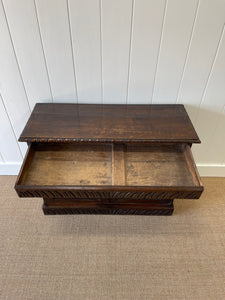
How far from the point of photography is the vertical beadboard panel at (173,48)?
0.84 meters

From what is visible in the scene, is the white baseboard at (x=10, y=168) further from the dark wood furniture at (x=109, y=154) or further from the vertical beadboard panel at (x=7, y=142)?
the dark wood furniture at (x=109, y=154)

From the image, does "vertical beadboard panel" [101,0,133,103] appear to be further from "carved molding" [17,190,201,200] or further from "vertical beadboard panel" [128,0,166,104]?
"carved molding" [17,190,201,200]

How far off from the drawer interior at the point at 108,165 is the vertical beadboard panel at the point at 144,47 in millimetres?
300

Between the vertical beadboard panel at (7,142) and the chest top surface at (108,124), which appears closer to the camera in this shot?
the chest top surface at (108,124)

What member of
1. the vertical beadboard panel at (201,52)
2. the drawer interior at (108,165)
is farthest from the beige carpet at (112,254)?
the vertical beadboard panel at (201,52)

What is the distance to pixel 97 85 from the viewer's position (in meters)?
1.06

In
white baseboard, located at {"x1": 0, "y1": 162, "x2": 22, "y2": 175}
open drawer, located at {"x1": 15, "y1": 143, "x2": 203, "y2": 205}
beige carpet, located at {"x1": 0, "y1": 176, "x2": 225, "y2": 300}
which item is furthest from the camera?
white baseboard, located at {"x1": 0, "y1": 162, "x2": 22, "y2": 175}

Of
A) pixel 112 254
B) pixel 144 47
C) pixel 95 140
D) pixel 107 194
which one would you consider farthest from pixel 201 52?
pixel 112 254

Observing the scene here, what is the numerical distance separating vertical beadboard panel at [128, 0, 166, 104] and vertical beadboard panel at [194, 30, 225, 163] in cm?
30

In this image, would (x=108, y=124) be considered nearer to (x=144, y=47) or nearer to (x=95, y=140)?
(x=95, y=140)

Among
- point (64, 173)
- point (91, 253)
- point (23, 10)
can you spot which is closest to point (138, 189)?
point (64, 173)

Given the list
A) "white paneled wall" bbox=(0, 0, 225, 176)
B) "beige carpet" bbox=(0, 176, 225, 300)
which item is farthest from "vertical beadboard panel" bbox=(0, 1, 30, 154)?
"beige carpet" bbox=(0, 176, 225, 300)

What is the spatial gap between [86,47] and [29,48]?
0.87 ft

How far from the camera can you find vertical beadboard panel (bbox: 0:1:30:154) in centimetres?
92
